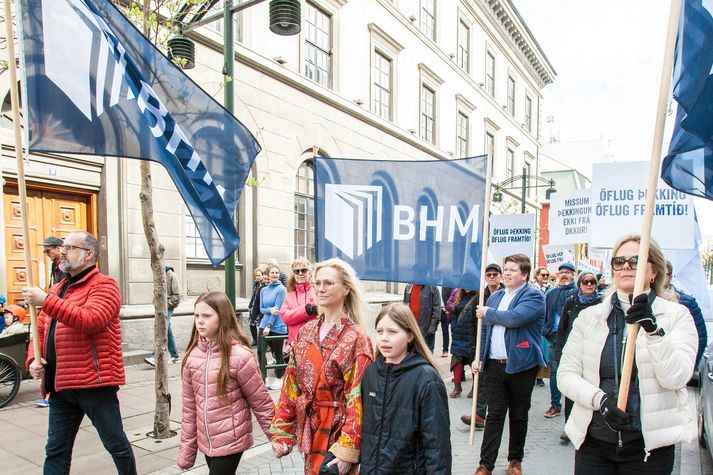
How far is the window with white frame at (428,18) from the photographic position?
2067 cm

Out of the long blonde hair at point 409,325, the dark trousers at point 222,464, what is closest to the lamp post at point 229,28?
the dark trousers at point 222,464

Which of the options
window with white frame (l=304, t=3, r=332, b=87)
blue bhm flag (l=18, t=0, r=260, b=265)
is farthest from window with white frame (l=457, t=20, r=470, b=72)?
blue bhm flag (l=18, t=0, r=260, b=265)

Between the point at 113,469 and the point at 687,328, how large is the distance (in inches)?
177

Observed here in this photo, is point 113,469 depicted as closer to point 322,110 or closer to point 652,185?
point 652,185

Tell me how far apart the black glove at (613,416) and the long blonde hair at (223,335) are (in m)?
2.11

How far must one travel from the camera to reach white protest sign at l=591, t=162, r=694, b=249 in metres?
5.64

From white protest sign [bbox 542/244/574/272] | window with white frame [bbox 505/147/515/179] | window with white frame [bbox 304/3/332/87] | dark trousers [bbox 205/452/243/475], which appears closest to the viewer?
dark trousers [bbox 205/452/243/475]

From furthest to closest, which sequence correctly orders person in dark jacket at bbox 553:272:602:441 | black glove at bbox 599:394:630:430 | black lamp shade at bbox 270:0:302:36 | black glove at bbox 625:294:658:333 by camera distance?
black lamp shade at bbox 270:0:302:36 < person in dark jacket at bbox 553:272:602:441 < black glove at bbox 599:394:630:430 < black glove at bbox 625:294:658:333

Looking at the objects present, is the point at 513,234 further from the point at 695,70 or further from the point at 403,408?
the point at 403,408

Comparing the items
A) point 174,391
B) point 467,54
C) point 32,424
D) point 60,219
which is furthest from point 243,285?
point 467,54

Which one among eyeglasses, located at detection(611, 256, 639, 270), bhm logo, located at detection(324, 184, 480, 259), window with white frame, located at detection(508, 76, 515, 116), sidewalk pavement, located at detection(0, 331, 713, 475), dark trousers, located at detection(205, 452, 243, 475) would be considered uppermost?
window with white frame, located at detection(508, 76, 515, 116)

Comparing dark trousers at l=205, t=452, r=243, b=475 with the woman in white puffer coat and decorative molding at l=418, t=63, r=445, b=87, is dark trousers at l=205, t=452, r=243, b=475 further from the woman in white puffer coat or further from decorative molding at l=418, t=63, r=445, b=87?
decorative molding at l=418, t=63, r=445, b=87

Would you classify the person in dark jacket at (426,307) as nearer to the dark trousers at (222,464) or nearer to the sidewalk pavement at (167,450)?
the sidewalk pavement at (167,450)

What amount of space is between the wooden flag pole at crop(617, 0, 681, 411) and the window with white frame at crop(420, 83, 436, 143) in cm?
1910
